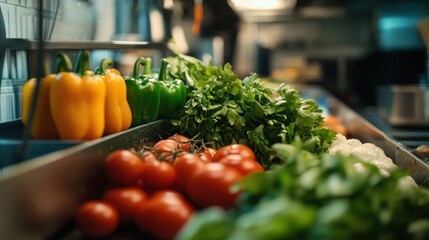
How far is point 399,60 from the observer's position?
341 inches

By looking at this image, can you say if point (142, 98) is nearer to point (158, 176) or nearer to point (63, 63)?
point (63, 63)

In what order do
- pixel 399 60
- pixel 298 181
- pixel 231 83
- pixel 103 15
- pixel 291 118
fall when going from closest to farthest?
pixel 298 181, pixel 291 118, pixel 231 83, pixel 103 15, pixel 399 60

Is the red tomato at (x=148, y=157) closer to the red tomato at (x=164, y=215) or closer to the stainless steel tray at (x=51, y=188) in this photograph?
the stainless steel tray at (x=51, y=188)

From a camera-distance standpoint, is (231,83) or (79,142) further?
(231,83)

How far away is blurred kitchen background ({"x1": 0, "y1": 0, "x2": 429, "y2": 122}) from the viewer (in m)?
4.35

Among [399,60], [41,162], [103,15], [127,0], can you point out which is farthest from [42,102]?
[399,60]

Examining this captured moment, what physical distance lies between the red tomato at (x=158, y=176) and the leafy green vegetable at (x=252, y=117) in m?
0.57

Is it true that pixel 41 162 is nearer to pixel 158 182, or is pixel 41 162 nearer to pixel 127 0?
pixel 158 182

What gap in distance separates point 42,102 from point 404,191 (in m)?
1.11

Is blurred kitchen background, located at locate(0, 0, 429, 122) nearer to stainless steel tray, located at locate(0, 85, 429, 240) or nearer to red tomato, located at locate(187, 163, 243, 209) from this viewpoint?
stainless steel tray, located at locate(0, 85, 429, 240)

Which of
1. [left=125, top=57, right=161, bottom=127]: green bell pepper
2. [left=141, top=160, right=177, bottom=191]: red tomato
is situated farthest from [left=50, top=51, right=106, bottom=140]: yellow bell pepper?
[left=125, top=57, right=161, bottom=127]: green bell pepper

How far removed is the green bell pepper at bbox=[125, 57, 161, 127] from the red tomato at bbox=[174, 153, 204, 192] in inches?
25.5

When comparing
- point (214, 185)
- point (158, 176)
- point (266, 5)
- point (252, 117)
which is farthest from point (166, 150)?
point (266, 5)

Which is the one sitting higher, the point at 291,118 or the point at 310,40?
the point at 310,40
